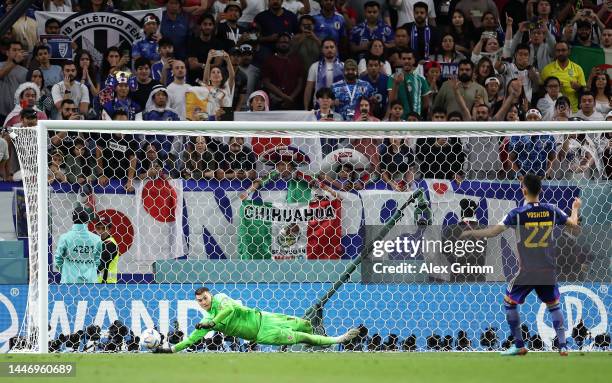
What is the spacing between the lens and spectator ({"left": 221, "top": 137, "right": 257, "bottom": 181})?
466 inches

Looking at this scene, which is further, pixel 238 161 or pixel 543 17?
pixel 543 17

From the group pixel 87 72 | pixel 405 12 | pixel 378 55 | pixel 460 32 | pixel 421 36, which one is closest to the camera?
pixel 87 72

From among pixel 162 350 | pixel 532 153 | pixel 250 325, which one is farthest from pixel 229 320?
pixel 532 153

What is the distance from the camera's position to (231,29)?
16484mm

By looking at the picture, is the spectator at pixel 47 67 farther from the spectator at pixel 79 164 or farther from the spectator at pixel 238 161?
the spectator at pixel 238 161

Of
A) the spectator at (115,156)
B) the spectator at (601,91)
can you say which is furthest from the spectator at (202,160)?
the spectator at (601,91)

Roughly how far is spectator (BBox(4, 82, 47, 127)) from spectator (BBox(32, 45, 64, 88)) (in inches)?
21.0

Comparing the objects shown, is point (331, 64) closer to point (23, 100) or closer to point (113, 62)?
point (113, 62)

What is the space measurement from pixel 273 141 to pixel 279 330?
2364 millimetres

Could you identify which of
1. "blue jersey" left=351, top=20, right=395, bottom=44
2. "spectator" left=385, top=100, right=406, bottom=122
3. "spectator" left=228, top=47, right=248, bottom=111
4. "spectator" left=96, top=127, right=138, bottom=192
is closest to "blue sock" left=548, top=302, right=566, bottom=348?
"spectator" left=96, top=127, right=138, bottom=192

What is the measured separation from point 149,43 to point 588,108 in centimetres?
577

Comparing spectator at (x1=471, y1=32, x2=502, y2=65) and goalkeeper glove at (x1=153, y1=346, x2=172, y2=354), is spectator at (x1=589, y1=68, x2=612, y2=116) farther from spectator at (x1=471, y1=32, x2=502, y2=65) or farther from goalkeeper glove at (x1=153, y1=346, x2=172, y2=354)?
goalkeeper glove at (x1=153, y1=346, x2=172, y2=354)

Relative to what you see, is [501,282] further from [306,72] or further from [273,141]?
[306,72]

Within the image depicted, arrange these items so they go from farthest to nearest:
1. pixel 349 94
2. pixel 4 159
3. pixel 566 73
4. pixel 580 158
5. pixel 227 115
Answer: pixel 566 73 < pixel 349 94 < pixel 227 115 < pixel 4 159 < pixel 580 158
